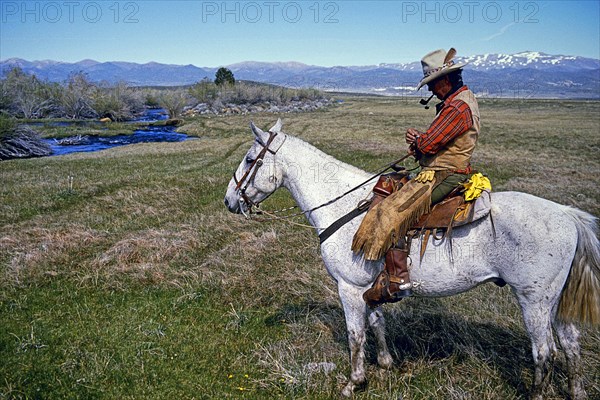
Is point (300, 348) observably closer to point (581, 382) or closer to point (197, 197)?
point (581, 382)

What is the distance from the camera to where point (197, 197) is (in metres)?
16.7

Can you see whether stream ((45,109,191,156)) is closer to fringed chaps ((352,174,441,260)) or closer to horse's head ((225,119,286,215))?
horse's head ((225,119,286,215))

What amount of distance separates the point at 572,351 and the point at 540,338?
1.88 ft

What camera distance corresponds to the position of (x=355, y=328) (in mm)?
5238

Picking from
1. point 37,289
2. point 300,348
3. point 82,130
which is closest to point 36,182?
point 37,289

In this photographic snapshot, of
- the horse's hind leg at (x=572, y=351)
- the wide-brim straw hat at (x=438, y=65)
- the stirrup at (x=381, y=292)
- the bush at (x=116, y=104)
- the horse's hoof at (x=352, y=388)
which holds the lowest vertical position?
the horse's hoof at (x=352, y=388)

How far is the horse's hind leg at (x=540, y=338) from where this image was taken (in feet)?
15.0

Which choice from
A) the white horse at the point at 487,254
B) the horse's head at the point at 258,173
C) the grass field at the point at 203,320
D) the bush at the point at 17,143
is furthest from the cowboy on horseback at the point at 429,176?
the bush at the point at 17,143

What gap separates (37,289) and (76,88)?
77668 millimetres

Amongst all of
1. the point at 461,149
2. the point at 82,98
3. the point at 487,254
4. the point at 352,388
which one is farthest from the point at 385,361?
the point at 82,98

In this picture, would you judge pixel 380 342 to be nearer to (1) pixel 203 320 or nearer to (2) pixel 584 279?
(2) pixel 584 279

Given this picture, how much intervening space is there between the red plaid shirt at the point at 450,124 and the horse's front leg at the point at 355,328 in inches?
86.7

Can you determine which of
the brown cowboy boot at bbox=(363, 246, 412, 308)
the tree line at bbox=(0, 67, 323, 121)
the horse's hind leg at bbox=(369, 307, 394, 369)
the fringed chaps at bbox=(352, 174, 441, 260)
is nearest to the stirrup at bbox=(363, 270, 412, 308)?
the brown cowboy boot at bbox=(363, 246, 412, 308)

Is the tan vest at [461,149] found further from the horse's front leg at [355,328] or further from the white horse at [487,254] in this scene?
the horse's front leg at [355,328]
